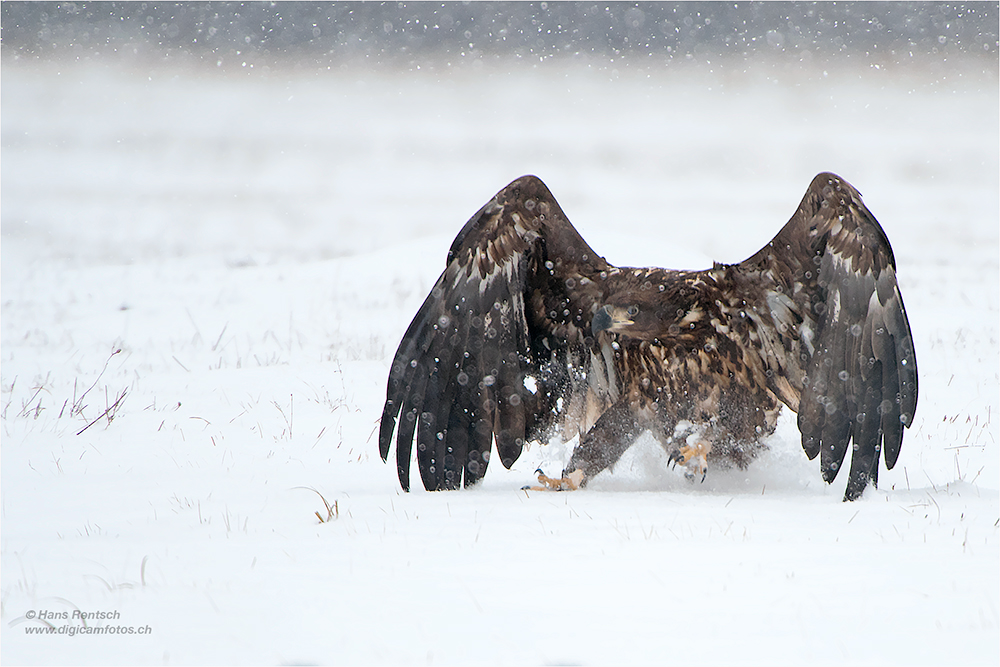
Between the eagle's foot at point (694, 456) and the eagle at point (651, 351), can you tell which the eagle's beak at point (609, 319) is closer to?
the eagle at point (651, 351)

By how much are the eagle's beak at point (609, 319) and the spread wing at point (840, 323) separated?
661 mm

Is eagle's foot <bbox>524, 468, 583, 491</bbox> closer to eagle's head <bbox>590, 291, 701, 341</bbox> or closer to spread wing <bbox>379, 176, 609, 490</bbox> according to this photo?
spread wing <bbox>379, 176, 609, 490</bbox>

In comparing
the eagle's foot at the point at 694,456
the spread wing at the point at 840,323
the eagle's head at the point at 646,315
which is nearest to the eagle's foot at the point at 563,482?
the eagle's foot at the point at 694,456

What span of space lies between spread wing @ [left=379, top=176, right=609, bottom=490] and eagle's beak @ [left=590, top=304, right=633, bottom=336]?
269 millimetres

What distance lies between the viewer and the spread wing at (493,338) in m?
4.06

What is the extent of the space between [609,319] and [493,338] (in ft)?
2.16

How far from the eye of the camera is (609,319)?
381cm

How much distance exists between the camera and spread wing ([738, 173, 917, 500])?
3703mm

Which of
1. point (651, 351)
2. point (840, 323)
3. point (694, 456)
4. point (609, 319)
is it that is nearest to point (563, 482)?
point (694, 456)

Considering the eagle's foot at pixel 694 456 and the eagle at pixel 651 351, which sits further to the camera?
the eagle's foot at pixel 694 456

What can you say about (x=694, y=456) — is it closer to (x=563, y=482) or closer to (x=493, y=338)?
(x=563, y=482)

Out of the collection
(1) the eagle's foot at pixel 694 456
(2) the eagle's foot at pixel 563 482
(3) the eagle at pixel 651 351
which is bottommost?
(2) the eagle's foot at pixel 563 482

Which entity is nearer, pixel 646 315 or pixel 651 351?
pixel 646 315

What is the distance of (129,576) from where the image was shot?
2.53 m
